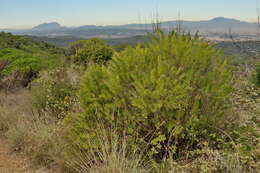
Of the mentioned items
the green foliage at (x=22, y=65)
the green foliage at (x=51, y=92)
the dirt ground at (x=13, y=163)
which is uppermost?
the green foliage at (x=22, y=65)

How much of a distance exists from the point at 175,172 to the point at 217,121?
852 mm

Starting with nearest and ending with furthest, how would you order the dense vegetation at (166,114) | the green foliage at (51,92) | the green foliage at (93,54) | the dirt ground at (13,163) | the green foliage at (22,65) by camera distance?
the dense vegetation at (166,114) < the dirt ground at (13,163) < the green foliage at (51,92) < the green foliage at (22,65) < the green foliage at (93,54)

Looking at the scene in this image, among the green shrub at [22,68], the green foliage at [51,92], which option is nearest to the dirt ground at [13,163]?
the green foliage at [51,92]

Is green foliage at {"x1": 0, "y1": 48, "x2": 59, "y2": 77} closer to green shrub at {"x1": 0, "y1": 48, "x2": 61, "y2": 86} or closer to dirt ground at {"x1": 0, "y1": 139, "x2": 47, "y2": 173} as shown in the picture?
green shrub at {"x1": 0, "y1": 48, "x2": 61, "y2": 86}

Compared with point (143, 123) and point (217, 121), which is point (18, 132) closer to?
point (143, 123)

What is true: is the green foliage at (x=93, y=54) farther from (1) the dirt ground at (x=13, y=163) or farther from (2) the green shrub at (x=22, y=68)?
(1) the dirt ground at (x=13, y=163)

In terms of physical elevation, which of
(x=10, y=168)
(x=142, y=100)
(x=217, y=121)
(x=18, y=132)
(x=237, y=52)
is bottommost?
(x=10, y=168)

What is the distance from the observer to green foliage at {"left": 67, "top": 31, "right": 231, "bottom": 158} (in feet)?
10.8

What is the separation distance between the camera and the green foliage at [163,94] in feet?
10.8

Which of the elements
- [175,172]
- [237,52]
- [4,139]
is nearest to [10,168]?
[4,139]

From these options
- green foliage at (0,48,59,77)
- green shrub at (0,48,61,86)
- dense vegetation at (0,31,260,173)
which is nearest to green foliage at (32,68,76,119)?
dense vegetation at (0,31,260,173)

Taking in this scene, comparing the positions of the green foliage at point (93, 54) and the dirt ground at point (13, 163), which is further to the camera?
the green foliage at point (93, 54)

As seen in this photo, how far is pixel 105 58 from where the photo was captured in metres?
13.1

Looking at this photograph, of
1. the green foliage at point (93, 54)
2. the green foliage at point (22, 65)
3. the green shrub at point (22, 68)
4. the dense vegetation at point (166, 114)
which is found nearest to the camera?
the dense vegetation at point (166, 114)
